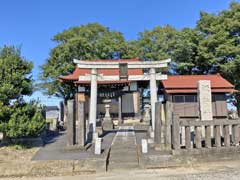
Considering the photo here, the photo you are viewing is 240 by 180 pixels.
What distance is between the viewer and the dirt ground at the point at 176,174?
6.76 metres

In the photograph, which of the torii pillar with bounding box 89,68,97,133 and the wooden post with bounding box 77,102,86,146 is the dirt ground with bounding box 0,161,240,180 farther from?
the torii pillar with bounding box 89,68,97,133

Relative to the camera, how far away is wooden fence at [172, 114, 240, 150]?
8793mm

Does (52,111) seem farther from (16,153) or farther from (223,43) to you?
(16,153)

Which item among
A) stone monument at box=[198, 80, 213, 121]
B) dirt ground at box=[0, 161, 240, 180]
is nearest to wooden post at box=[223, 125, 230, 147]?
dirt ground at box=[0, 161, 240, 180]

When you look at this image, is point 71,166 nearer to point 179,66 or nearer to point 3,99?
point 3,99

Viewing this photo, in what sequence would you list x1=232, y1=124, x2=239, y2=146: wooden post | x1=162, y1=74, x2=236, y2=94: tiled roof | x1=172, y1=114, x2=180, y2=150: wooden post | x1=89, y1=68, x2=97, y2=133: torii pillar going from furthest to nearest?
x1=162, y1=74, x2=236, y2=94: tiled roof → x1=89, y1=68, x2=97, y2=133: torii pillar → x1=232, y1=124, x2=239, y2=146: wooden post → x1=172, y1=114, x2=180, y2=150: wooden post

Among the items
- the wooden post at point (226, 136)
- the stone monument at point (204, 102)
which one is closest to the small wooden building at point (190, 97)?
the stone monument at point (204, 102)

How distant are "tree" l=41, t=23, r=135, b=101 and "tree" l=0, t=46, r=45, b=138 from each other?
66.3 ft

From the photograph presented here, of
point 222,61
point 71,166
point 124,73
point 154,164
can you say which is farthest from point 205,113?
point 222,61

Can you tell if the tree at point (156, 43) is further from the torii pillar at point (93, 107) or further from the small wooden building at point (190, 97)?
the torii pillar at point (93, 107)

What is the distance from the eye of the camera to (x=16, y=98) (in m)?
10.4

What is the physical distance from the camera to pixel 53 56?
108 ft

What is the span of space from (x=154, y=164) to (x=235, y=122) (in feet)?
11.2

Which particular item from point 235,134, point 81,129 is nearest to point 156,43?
point 81,129
